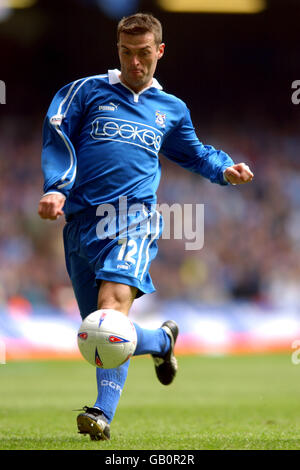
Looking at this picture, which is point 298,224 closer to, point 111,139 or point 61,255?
point 61,255

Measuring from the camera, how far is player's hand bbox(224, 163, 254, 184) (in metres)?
4.91

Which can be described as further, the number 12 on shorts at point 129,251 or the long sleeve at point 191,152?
the long sleeve at point 191,152

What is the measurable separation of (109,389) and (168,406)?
2.58 meters

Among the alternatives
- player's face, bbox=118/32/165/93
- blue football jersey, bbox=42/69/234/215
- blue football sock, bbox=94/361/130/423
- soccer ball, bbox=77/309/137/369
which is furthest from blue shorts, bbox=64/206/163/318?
player's face, bbox=118/32/165/93

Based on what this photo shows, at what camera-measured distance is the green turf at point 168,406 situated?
14.8ft

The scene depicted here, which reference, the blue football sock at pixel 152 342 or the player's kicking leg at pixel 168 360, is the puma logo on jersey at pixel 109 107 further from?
the player's kicking leg at pixel 168 360

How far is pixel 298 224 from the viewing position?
63.2ft

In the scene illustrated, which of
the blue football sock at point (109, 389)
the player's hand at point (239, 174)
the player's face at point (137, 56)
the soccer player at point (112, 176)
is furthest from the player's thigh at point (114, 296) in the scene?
the player's face at point (137, 56)

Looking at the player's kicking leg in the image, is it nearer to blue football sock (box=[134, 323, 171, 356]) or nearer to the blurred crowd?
blue football sock (box=[134, 323, 171, 356])

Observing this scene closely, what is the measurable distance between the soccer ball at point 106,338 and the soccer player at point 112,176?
180mm

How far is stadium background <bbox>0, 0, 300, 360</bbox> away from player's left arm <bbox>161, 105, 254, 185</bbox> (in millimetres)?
8497

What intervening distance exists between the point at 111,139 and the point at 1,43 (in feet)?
54.7

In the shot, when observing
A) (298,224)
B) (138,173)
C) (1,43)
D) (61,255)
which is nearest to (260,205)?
(298,224)

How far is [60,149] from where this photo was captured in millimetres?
4645
